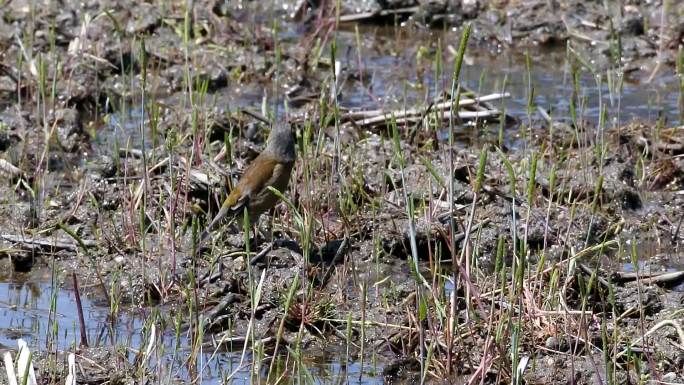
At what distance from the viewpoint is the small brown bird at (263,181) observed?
747 centimetres

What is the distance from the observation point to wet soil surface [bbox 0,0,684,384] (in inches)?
237

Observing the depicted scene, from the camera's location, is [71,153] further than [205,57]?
No

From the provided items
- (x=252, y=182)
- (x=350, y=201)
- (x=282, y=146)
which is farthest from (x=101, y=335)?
(x=350, y=201)

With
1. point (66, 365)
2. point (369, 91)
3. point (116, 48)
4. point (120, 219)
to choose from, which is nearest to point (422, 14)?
point (369, 91)

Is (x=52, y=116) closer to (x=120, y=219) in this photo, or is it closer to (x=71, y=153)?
(x=71, y=153)

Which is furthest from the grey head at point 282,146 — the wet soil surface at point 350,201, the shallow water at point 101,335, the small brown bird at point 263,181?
the shallow water at point 101,335

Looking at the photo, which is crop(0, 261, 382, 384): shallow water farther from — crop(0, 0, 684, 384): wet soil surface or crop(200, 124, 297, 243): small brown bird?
crop(200, 124, 297, 243): small brown bird

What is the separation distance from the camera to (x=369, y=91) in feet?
35.9

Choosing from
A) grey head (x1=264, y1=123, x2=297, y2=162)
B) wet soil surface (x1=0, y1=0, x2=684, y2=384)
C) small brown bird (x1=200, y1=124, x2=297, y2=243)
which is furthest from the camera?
grey head (x1=264, y1=123, x2=297, y2=162)

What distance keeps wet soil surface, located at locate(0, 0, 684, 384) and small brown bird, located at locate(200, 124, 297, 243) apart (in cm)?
17

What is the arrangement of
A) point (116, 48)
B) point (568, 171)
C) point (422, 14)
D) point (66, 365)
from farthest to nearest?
point (422, 14) → point (116, 48) → point (568, 171) → point (66, 365)

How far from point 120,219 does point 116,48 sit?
333 cm

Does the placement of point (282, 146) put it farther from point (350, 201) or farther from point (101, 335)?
point (101, 335)

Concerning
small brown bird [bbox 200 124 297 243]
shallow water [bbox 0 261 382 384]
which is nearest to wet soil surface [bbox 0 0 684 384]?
shallow water [bbox 0 261 382 384]
